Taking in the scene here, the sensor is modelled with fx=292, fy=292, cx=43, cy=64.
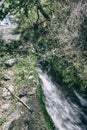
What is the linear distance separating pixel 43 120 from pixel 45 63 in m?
2.42

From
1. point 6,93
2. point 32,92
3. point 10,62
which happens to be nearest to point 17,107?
point 32,92

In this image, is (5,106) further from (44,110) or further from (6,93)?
(44,110)

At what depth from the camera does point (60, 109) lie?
20.9ft

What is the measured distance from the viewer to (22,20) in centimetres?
1052

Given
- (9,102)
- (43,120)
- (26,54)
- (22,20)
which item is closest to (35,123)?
(43,120)

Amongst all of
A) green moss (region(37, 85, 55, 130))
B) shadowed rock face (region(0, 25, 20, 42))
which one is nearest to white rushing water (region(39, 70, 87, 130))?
green moss (region(37, 85, 55, 130))

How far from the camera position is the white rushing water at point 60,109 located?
19.7ft

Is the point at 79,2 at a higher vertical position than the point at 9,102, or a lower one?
higher

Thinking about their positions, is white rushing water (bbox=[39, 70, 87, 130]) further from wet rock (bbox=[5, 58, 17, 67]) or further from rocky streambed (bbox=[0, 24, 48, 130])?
wet rock (bbox=[5, 58, 17, 67])

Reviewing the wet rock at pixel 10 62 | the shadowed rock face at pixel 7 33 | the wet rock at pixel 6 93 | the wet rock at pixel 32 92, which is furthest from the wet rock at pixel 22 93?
the shadowed rock face at pixel 7 33

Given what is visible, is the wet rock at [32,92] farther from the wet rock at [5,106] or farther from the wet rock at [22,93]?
the wet rock at [5,106]

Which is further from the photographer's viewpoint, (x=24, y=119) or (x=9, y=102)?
(x=9, y=102)

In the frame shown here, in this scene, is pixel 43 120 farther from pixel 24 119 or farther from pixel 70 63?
pixel 70 63

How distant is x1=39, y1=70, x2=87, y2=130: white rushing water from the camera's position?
6020 mm
